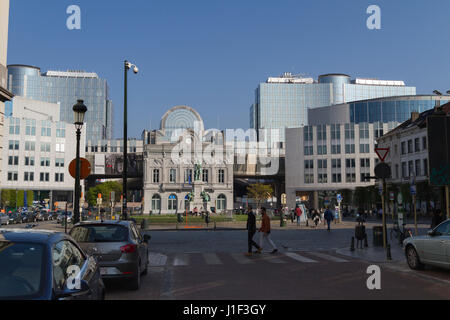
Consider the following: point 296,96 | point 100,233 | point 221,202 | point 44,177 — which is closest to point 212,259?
point 100,233

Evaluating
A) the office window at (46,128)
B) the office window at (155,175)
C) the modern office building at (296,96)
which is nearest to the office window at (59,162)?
the office window at (46,128)

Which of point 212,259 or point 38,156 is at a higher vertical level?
point 38,156

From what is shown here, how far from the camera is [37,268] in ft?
14.1

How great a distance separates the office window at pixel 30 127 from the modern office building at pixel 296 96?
9086cm

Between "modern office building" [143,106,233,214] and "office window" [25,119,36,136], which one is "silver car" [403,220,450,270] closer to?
"modern office building" [143,106,233,214]

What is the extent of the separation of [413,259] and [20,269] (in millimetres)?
10849

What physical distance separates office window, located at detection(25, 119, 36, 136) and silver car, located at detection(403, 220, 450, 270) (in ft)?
296

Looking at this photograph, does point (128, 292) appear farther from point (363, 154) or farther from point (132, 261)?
point (363, 154)

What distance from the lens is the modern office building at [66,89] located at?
17150 centimetres

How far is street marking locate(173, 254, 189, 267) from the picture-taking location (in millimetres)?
14246

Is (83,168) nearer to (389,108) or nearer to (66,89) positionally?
(389,108)

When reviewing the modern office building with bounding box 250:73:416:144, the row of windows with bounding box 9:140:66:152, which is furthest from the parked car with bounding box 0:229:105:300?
the modern office building with bounding box 250:73:416:144

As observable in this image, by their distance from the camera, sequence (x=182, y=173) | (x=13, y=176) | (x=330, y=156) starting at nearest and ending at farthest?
(x=330, y=156) < (x=182, y=173) < (x=13, y=176)

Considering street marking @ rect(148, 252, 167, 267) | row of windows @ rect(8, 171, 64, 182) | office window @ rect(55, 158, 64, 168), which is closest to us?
street marking @ rect(148, 252, 167, 267)
